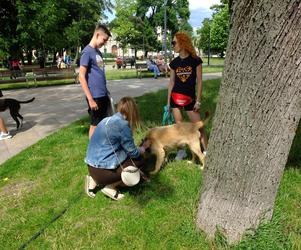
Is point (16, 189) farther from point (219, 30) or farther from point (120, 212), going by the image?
point (219, 30)

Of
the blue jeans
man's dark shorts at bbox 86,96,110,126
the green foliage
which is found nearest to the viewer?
man's dark shorts at bbox 86,96,110,126

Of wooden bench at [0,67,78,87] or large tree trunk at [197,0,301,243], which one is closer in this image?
large tree trunk at [197,0,301,243]

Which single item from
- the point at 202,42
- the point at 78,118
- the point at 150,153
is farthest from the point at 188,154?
the point at 202,42

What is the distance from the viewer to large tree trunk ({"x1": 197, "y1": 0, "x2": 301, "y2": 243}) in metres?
2.28

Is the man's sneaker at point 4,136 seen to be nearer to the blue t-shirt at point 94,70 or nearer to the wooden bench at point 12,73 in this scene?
the blue t-shirt at point 94,70

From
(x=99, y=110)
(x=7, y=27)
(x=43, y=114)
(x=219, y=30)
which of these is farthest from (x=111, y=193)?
(x=219, y=30)

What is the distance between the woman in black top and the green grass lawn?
2.75 feet

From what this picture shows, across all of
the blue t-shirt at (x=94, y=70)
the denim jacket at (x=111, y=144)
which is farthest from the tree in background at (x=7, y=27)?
the denim jacket at (x=111, y=144)

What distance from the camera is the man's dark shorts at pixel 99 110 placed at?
496 centimetres

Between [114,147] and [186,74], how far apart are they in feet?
5.36

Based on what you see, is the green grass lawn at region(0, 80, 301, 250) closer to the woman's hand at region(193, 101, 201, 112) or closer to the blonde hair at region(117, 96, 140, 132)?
the woman's hand at region(193, 101, 201, 112)

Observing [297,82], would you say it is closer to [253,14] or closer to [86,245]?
[253,14]

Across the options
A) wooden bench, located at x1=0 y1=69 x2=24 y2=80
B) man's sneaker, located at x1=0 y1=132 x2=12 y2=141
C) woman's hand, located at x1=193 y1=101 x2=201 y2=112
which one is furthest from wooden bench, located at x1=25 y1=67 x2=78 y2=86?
woman's hand, located at x1=193 y1=101 x2=201 y2=112

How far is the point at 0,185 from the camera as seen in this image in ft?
15.2
